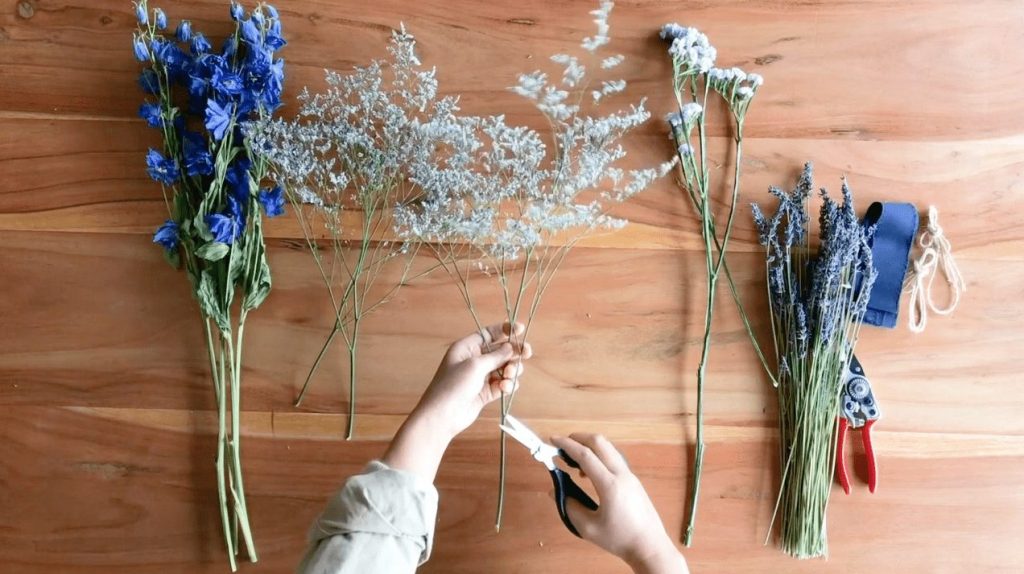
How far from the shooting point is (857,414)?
136 cm

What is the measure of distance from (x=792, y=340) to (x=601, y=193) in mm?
455

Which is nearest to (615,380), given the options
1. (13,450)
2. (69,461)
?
(69,461)

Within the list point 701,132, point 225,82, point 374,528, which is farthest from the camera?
point 701,132

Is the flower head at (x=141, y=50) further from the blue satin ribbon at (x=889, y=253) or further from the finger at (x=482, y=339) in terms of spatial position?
the blue satin ribbon at (x=889, y=253)

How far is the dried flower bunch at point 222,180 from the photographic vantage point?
132 centimetres

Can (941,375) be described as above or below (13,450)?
above

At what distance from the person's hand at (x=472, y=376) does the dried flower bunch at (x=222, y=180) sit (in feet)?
1.36

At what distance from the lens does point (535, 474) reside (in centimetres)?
141

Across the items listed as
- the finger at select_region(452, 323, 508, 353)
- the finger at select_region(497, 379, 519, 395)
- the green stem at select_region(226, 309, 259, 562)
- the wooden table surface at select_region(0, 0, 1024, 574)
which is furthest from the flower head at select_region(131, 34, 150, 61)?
the finger at select_region(497, 379, 519, 395)

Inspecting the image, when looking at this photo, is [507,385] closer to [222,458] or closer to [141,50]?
[222,458]

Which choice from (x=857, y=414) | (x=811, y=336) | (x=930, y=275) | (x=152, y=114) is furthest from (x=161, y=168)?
(x=930, y=275)

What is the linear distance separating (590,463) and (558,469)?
0.06 m

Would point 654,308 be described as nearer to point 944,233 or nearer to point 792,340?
point 792,340

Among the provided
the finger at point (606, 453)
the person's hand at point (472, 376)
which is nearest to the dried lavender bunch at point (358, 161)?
the person's hand at point (472, 376)
